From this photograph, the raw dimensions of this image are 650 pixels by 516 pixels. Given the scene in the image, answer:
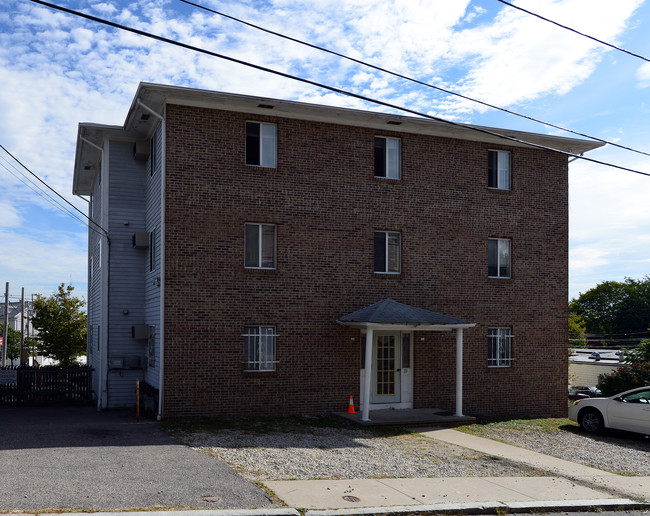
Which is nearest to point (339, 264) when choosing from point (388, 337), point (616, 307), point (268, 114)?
point (388, 337)

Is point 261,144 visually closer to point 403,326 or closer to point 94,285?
point 403,326

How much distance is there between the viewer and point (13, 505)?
808 centimetres

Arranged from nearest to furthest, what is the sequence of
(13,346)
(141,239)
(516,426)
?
(516,426), (141,239), (13,346)

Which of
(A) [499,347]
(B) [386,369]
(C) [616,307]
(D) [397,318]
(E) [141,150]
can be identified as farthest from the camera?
(C) [616,307]

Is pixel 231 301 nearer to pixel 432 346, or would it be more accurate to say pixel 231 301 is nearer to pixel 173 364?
pixel 173 364

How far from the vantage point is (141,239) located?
19.6 m

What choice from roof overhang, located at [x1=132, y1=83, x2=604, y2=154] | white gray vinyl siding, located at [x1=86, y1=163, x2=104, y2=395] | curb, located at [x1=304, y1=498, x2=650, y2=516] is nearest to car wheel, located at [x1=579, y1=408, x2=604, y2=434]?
curb, located at [x1=304, y1=498, x2=650, y2=516]

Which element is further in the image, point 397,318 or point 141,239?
point 141,239

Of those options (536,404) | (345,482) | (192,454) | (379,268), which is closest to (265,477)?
(345,482)

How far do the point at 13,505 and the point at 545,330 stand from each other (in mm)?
16806

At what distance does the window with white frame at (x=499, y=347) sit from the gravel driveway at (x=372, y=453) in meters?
3.57

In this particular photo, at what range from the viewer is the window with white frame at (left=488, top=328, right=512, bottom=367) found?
66.6ft

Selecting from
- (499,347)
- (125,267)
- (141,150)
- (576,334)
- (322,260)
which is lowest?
(576,334)

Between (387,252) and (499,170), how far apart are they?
4.75 m
